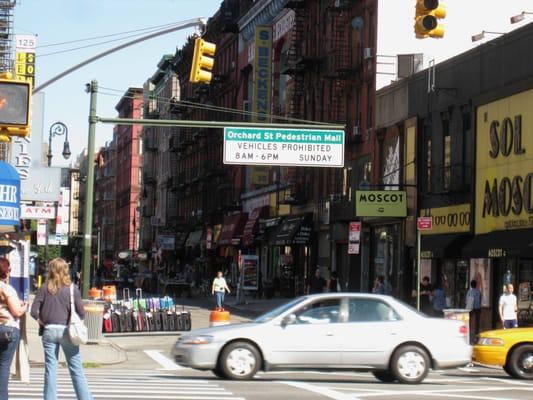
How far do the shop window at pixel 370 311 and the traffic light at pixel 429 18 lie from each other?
4.52m

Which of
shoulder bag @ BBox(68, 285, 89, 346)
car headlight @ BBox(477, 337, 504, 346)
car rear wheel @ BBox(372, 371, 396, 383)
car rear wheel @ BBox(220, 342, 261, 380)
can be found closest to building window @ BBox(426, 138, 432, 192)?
car headlight @ BBox(477, 337, 504, 346)

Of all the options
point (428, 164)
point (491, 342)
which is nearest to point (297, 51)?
point (428, 164)

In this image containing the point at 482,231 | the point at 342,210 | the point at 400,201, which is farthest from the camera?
the point at 342,210

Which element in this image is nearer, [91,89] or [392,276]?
[91,89]

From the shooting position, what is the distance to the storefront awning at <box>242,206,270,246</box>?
65.9 m

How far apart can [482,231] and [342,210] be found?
14.4m

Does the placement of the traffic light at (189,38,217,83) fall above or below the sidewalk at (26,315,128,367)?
above

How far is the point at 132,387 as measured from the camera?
17234 mm

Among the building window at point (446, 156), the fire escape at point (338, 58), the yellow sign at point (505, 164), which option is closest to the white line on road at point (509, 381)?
the yellow sign at point (505, 164)

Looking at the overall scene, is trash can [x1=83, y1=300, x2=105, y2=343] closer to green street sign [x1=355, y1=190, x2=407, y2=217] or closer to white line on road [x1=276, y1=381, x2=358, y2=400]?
white line on road [x1=276, y1=381, x2=358, y2=400]

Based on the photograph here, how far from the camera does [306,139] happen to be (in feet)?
96.8

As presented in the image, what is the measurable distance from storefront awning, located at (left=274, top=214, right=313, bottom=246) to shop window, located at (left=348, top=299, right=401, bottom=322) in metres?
35.9

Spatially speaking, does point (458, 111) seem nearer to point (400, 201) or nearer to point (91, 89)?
point (400, 201)

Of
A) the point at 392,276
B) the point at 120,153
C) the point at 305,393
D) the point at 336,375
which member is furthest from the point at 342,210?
the point at 120,153
